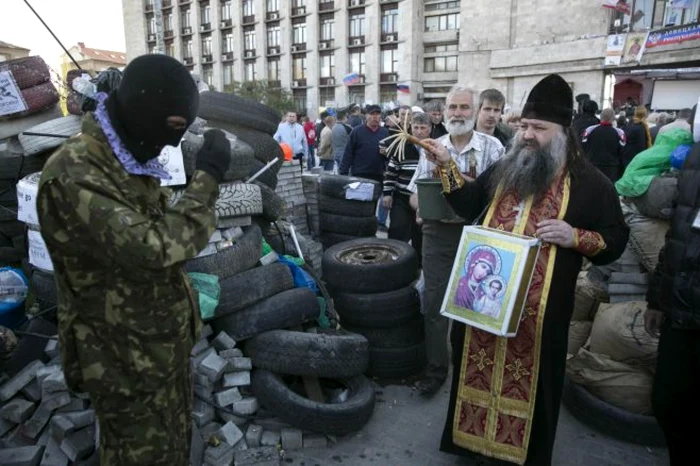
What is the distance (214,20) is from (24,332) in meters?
54.3

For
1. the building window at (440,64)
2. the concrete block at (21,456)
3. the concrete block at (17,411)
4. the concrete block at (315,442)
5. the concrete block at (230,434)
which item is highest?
the building window at (440,64)

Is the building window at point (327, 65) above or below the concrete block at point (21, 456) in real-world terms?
above

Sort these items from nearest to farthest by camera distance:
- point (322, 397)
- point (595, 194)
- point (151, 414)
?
point (151, 414) < point (595, 194) < point (322, 397)

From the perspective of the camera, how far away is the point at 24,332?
320 cm

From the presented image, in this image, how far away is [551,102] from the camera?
2.54 meters

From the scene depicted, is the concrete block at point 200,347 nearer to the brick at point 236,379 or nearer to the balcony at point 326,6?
the brick at point 236,379

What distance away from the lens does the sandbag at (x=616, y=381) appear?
3.21 metres

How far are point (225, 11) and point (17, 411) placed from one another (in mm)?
54742

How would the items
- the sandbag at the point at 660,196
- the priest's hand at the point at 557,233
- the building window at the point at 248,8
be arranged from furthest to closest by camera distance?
the building window at the point at 248,8 → the sandbag at the point at 660,196 → the priest's hand at the point at 557,233

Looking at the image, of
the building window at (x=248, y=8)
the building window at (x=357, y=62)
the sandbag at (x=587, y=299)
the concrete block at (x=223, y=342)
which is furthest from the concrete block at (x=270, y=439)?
the building window at (x=248, y=8)

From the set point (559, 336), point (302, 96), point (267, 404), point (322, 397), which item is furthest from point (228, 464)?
point (302, 96)

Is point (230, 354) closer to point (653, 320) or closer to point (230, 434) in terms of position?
point (230, 434)

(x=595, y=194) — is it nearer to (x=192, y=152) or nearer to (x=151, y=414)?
(x=151, y=414)

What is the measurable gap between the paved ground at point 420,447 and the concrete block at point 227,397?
19.6 inches
